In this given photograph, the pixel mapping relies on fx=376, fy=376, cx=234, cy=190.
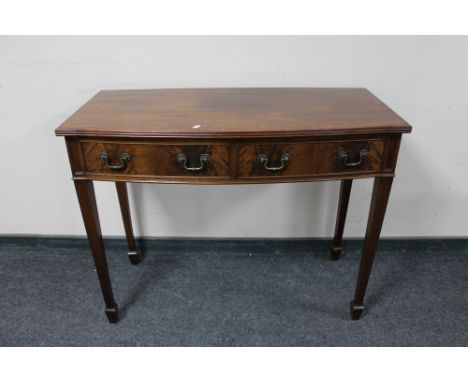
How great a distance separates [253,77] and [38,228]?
1449mm

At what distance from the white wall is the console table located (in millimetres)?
336

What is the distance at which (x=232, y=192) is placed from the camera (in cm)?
197

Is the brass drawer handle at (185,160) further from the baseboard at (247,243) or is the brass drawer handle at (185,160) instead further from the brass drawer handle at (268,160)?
the baseboard at (247,243)

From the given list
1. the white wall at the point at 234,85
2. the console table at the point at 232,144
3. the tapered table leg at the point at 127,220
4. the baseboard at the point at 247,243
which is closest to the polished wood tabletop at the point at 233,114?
the console table at the point at 232,144

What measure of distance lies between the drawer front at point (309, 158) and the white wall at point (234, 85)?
556mm

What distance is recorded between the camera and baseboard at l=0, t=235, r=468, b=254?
210cm

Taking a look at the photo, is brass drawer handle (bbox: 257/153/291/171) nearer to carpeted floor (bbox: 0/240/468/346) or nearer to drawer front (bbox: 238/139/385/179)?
drawer front (bbox: 238/139/385/179)

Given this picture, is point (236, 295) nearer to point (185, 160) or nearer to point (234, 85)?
point (185, 160)

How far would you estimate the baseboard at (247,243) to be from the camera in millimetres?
2104

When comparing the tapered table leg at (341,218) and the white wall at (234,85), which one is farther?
the tapered table leg at (341,218)

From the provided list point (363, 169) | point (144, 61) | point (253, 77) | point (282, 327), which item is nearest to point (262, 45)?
point (253, 77)

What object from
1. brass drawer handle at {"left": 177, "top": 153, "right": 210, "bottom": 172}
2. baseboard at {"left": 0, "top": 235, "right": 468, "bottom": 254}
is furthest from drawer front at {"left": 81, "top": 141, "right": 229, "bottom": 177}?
baseboard at {"left": 0, "top": 235, "right": 468, "bottom": 254}

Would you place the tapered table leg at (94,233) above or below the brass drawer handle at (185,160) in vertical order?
below

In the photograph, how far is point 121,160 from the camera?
1.27 m
